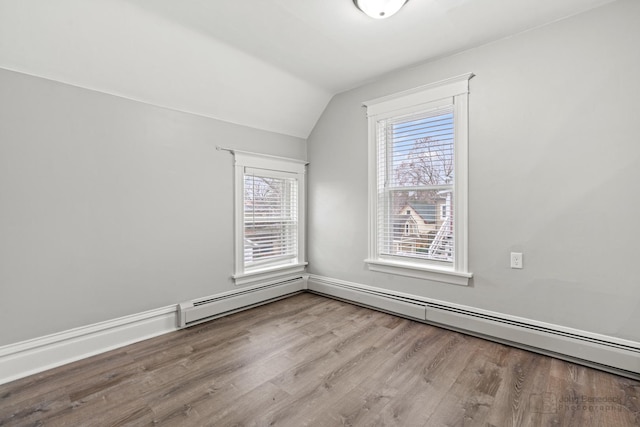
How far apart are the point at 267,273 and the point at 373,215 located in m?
1.44

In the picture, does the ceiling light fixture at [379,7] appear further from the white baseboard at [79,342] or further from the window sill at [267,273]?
the white baseboard at [79,342]

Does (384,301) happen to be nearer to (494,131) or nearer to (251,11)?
(494,131)

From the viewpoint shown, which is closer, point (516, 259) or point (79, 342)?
point (79, 342)

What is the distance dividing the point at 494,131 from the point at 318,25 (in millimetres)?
1693

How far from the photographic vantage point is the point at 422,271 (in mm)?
2934

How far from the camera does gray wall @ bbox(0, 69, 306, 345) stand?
205 cm

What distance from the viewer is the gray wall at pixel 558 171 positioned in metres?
2.02

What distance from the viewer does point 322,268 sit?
152 inches

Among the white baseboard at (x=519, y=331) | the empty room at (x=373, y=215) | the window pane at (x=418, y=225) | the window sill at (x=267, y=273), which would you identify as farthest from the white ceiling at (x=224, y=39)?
the white baseboard at (x=519, y=331)

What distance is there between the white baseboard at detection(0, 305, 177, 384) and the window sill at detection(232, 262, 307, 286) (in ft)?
2.43

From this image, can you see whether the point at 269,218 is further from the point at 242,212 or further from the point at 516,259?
the point at 516,259

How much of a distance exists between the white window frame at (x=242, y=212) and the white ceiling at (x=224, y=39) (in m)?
0.60

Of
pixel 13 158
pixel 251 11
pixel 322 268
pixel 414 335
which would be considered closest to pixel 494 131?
pixel 414 335

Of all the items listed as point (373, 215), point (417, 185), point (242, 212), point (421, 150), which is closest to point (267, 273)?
point (242, 212)
